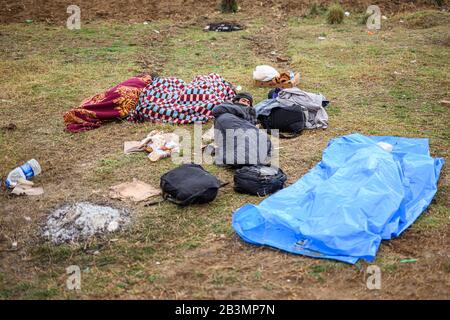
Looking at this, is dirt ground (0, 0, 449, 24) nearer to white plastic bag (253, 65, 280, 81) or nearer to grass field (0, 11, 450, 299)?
grass field (0, 11, 450, 299)

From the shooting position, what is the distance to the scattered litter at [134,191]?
466 centimetres

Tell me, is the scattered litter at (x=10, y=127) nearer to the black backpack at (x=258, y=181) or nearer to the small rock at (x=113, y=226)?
the small rock at (x=113, y=226)

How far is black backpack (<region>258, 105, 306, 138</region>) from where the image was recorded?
6.02m

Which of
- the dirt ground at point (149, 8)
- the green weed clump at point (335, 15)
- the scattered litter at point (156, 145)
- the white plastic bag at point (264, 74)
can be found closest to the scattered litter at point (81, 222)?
the scattered litter at point (156, 145)

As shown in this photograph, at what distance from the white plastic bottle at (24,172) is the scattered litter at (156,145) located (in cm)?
97

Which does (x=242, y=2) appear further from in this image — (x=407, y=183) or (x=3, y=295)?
(x=3, y=295)

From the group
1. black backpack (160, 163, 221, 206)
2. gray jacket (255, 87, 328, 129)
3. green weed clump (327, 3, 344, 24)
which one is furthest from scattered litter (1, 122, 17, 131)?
green weed clump (327, 3, 344, 24)

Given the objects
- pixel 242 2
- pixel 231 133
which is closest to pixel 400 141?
pixel 231 133

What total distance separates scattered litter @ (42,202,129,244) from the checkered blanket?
218 centimetres

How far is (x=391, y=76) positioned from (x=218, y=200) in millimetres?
4607

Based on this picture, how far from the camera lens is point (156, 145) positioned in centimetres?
562

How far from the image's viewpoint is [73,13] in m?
12.6

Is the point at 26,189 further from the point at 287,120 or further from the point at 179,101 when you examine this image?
the point at 287,120

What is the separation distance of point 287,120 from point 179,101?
1.42 metres
